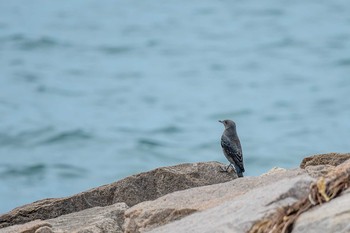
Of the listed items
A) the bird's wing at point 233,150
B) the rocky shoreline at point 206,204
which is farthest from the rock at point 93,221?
the bird's wing at point 233,150

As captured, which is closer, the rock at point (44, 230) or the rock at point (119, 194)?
the rock at point (44, 230)

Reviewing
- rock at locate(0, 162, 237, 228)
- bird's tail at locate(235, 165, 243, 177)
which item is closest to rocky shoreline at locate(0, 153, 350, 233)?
rock at locate(0, 162, 237, 228)

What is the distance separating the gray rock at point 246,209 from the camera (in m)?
6.64

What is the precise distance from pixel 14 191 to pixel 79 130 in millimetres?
6145

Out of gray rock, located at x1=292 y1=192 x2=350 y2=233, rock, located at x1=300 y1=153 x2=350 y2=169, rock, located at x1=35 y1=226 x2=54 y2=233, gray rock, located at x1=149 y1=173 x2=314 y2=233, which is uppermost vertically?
rock, located at x1=35 y1=226 x2=54 y2=233

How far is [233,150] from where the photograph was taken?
38.8 ft

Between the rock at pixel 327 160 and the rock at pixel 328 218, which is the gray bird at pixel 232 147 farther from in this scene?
the rock at pixel 328 218

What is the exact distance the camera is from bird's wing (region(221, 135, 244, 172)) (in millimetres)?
11352

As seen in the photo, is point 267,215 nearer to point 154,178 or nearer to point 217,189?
point 217,189

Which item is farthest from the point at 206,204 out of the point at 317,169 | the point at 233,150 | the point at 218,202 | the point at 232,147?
the point at 232,147

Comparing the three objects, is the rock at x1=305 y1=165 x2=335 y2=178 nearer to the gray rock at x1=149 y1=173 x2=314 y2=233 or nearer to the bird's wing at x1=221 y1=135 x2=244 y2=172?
the gray rock at x1=149 y1=173 x2=314 y2=233

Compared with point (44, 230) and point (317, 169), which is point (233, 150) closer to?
point (317, 169)

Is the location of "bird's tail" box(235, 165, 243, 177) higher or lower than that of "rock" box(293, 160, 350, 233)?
higher

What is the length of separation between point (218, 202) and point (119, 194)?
5.38 ft
